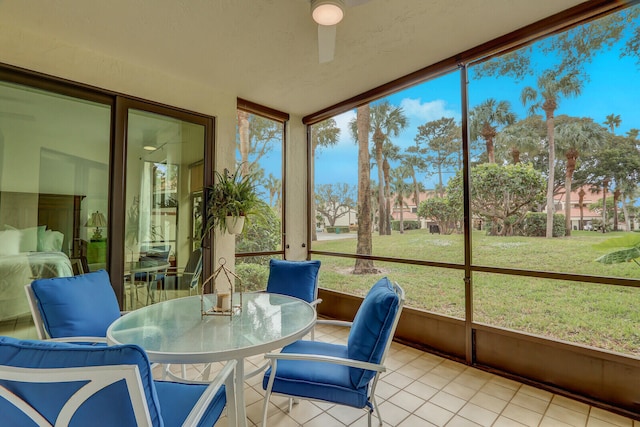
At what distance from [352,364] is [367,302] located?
0.36 meters

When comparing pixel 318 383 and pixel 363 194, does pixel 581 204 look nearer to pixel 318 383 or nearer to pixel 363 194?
pixel 363 194

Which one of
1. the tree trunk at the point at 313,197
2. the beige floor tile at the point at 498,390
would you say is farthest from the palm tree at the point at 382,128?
the beige floor tile at the point at 498,390

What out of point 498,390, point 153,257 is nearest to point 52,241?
point 153,257

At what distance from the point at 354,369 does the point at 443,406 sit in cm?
102

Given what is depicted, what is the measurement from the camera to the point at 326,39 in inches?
81.7

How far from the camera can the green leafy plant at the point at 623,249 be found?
218 cm

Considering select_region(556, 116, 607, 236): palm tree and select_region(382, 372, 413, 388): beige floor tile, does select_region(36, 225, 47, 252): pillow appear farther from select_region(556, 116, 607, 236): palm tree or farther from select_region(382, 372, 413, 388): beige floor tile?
select_region(556, 116, 607, 236): palm tree

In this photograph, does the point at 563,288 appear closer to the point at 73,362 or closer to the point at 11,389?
the point at 73,362

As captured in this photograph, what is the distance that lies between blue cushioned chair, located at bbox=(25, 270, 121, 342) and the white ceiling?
2021 mm

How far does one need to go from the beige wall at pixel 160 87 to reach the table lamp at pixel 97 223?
44.9 inches

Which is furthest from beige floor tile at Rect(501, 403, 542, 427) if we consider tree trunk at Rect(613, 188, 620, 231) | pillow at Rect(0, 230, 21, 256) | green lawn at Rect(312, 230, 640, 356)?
pillow at Rect(0, 230, 21, 256)

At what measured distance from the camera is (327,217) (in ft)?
14.6

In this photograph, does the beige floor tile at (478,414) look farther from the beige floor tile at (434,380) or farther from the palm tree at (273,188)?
the palm tree at (273,188)

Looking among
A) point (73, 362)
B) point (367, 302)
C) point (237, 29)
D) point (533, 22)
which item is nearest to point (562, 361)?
point (367, 302)
